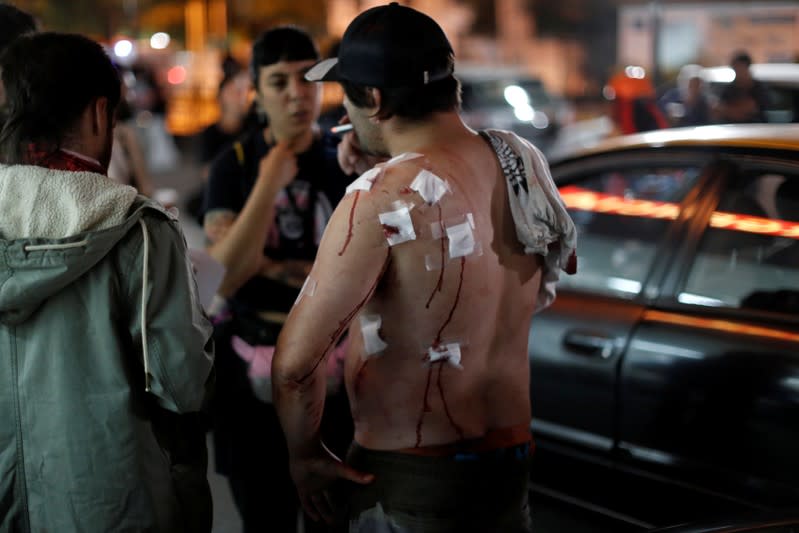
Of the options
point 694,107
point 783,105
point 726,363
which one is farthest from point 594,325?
point 694,107

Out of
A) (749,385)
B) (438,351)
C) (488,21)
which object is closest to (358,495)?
(438,351)

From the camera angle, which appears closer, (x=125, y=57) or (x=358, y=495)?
(x=358, y=495)

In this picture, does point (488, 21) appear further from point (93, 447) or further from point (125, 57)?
point (93, 447)

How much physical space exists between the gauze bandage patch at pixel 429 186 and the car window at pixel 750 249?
1738mm

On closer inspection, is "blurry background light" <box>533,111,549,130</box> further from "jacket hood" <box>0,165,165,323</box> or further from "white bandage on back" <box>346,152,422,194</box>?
"jacket hood" <box>0,165,165,323</box>

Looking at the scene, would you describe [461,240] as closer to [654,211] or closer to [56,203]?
[56,203]

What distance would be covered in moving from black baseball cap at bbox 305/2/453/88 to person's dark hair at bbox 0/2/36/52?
1327mm

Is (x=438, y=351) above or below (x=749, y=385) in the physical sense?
above

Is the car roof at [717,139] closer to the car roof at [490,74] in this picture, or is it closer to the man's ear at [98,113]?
the man's ear at [98,113]

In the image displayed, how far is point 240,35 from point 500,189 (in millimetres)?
38286

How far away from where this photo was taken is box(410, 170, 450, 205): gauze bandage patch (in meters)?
2.05

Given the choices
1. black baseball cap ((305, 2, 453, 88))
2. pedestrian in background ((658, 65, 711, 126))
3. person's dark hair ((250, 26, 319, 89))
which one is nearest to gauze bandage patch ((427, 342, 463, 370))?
black baseball cap ((305, 2, 453, 88))

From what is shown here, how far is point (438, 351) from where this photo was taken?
2.09 meters

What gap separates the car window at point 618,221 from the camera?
406 cm
